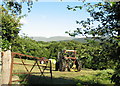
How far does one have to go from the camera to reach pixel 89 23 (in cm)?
525

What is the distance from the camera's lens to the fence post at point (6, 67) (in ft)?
17.4

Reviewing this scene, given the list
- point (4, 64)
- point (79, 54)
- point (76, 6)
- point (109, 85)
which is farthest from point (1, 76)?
point (109, 85)

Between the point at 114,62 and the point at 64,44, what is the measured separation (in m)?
16.2

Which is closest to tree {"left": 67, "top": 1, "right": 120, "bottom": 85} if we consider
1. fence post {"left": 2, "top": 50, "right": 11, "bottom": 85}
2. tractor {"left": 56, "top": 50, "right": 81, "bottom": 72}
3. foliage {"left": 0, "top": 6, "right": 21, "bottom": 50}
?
fence post {"left": 2, "top": 50, "right": 11, "bottom": 85}

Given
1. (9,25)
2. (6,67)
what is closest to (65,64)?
(9,25)

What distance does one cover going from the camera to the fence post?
5.32 metres

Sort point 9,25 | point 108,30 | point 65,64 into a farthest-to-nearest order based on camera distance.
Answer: point 65,64 < point 9,25 < point 108,30

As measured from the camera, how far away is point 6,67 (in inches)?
213

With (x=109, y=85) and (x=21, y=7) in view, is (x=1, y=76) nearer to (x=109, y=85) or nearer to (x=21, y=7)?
(x=21, y=7)

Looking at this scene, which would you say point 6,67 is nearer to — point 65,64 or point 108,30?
point 108,30

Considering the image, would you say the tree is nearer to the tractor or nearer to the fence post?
the fence post

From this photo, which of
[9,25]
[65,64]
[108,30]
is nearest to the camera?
[108,30]

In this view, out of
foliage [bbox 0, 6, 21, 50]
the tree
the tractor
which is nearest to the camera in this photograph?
the tree

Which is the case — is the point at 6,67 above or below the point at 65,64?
above
